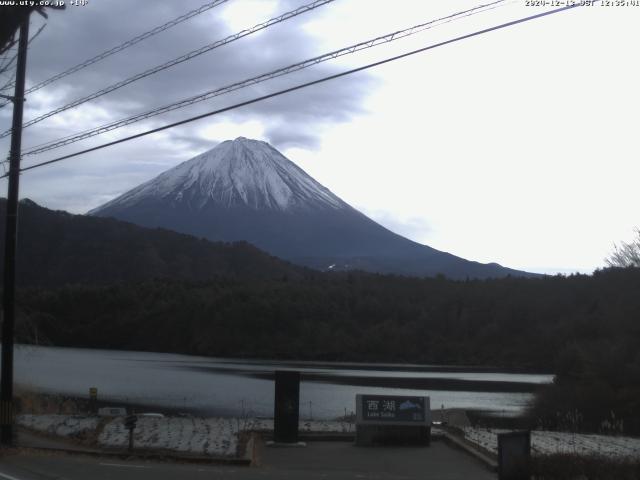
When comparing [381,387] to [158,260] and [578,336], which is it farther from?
[158,260]

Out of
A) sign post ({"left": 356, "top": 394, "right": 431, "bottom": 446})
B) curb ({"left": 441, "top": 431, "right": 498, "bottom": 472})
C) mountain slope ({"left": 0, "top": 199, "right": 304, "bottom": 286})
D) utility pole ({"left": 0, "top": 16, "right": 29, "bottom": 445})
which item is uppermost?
mountain slope ({"left": 0, "top": 199, "right": 304, "bottom": 286})

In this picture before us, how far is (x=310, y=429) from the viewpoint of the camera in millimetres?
19516

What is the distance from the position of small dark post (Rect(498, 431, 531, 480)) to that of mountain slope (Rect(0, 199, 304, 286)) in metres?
151

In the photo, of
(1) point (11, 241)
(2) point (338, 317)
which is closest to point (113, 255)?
(2) point (338, 317)

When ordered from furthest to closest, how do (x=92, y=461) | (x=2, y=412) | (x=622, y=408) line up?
(x=622, y=408), (x=2, y=412), (x=92, y=461)

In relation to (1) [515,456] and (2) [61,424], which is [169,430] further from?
(1) [515,456]

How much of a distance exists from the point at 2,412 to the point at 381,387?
154 ft

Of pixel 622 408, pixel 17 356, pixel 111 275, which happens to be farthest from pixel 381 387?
pixel 111 275

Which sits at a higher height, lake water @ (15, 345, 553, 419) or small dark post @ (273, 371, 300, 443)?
small dark post @ (273, 371, 300, 443)

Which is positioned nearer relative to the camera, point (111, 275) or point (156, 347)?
point (156, 347)

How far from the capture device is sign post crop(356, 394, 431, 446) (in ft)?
57.2

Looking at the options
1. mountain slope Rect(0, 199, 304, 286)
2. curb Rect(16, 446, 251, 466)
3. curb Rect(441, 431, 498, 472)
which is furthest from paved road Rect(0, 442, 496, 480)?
mountain slope Rect(0, 199, 304, 286)

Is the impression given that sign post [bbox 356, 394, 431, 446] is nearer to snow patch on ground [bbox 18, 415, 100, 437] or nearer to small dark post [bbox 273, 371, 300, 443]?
small dark post [bbox 273, 371, 300, 443]

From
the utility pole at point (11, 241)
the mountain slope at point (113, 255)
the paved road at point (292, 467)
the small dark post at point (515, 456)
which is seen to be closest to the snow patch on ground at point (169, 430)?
the paved road at point (292, 467)
